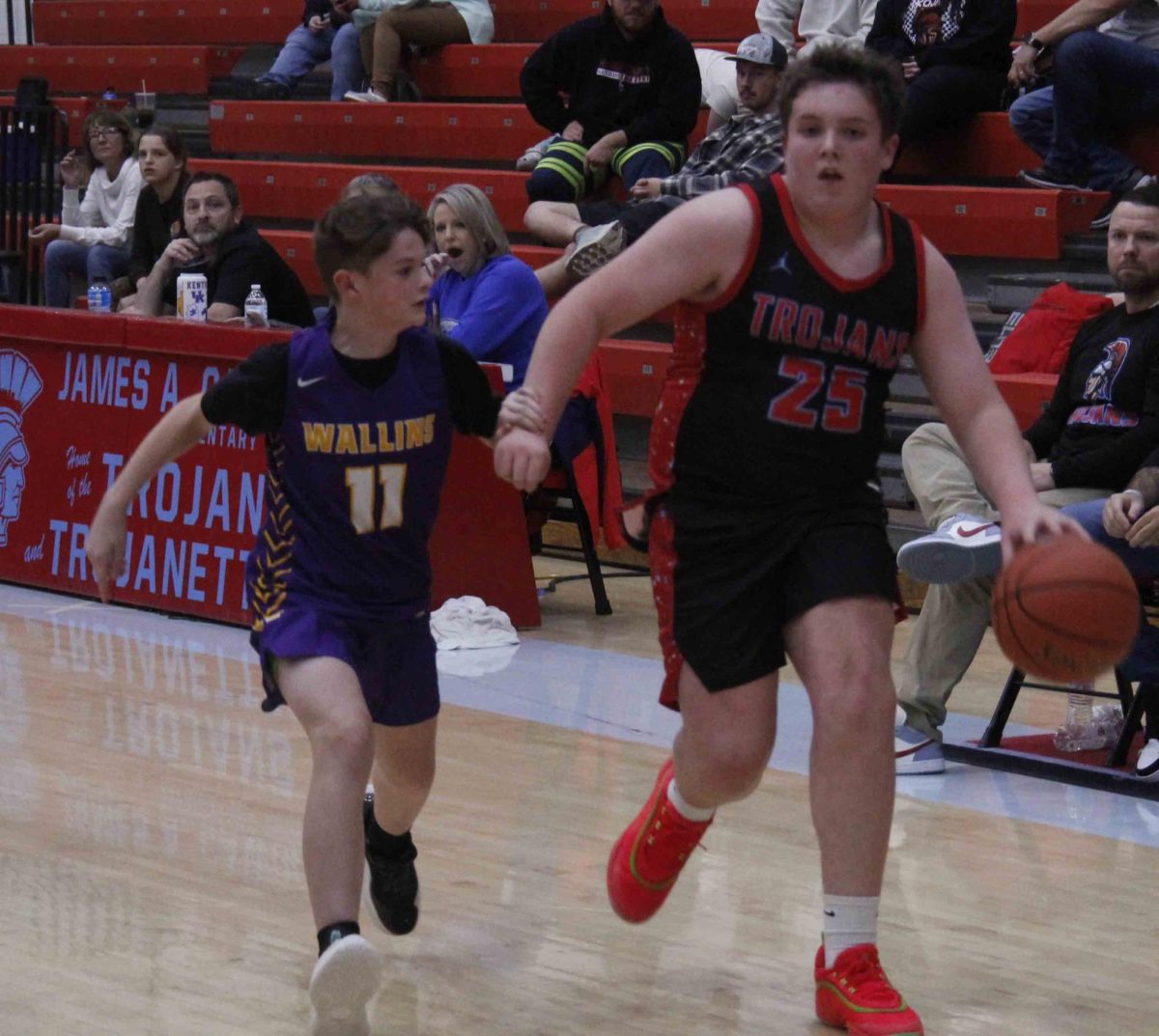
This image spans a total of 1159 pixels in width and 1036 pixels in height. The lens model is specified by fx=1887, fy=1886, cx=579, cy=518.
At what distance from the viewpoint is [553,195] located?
905 centimetres

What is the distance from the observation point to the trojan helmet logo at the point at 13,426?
758cm

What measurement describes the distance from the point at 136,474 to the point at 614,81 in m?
6.01

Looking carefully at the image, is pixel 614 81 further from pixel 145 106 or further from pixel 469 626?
pixel 145 106

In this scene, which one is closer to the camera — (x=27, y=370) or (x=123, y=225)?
(x=27, y=370)

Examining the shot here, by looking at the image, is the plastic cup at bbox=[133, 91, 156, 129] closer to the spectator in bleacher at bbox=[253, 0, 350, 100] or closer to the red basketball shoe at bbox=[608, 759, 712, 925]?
the spectator in bleacher at bbox=[253, 0, 350, 100]

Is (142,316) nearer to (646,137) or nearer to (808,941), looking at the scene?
(646,137)

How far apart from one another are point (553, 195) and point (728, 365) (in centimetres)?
596

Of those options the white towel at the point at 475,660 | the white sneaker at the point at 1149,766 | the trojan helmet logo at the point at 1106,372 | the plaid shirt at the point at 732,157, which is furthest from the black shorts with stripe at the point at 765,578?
the plaid shirt at the point at 732,157

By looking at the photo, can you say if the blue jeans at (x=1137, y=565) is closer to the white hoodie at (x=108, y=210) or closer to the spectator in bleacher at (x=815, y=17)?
the spectator in bleacher at (x=815, y=17)

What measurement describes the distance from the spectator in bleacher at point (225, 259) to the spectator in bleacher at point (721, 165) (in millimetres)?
1157

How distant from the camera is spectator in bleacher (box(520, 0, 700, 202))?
8.91 m

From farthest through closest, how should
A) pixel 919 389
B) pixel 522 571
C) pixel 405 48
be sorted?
1. pixel 405 48
2. pixel 919 389
3. pixel 522 571

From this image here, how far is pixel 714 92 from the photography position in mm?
9172

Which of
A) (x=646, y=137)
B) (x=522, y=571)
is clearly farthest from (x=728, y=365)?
(x=646, y=137)
